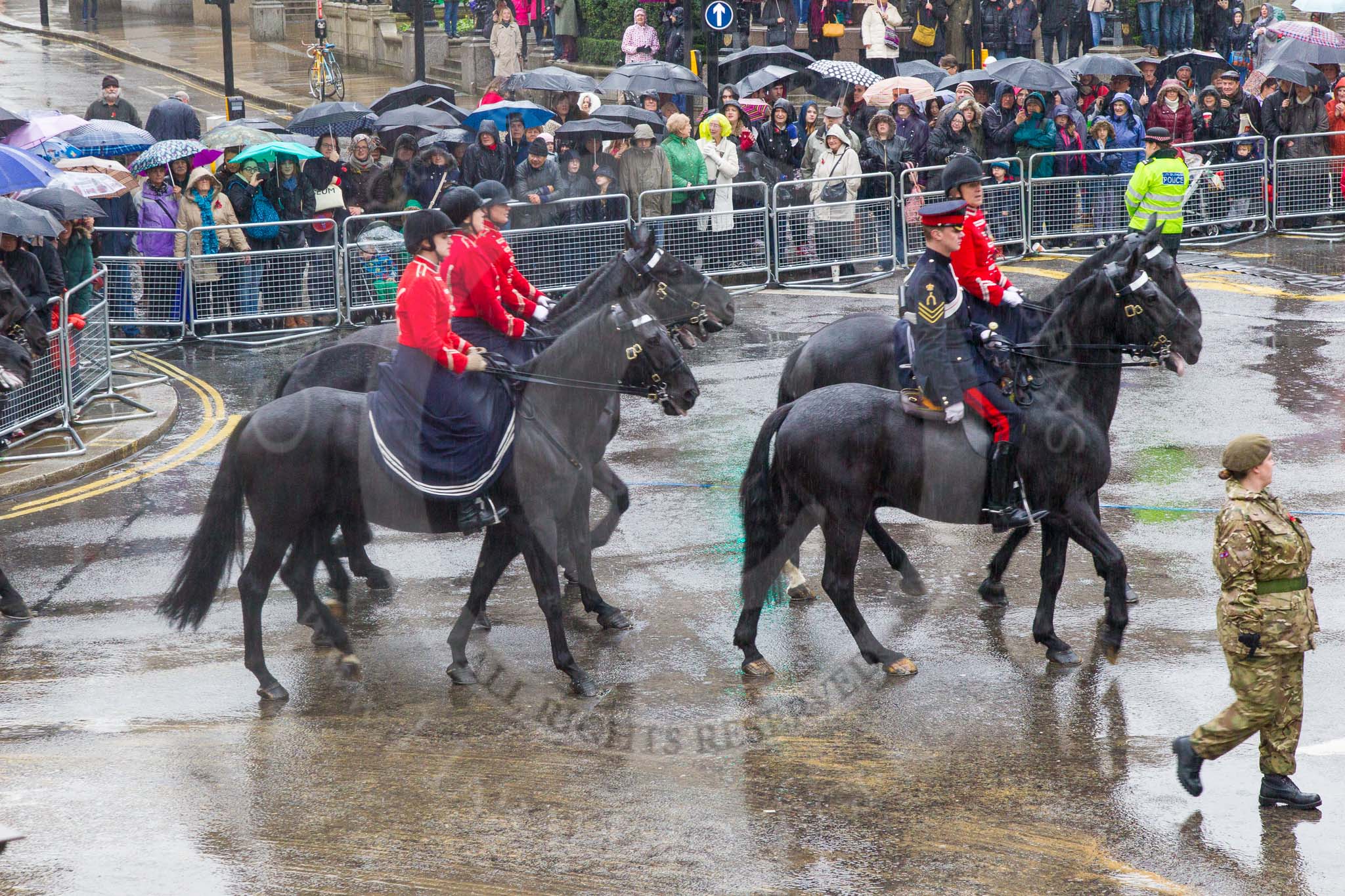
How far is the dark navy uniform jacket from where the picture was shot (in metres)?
8.97

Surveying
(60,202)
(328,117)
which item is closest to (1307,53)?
(328,117)

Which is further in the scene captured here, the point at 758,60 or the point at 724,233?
the point at 758,60

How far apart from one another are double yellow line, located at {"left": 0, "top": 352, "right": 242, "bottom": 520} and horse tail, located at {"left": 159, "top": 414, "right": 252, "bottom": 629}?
400cm

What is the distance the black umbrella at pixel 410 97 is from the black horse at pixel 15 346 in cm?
846

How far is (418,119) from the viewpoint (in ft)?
65.9

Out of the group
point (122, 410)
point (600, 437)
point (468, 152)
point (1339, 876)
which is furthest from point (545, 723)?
point (468, 152)

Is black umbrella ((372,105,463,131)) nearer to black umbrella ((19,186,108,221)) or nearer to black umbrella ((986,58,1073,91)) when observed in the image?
black umbrella ((19,186,108,221))

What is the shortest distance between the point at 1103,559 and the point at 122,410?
31.6 ft

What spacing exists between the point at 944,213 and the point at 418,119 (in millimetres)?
12223

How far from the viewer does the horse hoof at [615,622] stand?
9.95 m

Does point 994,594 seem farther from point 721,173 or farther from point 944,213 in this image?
point 721,173

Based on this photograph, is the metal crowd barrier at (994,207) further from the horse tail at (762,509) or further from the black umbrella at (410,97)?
the horse tail at (762,509)

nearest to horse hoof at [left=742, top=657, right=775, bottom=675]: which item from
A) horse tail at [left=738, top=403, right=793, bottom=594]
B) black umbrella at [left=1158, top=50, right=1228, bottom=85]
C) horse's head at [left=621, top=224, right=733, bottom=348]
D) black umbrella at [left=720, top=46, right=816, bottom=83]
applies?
horse tail at [left=738, top=403, right=793, bottom=594]

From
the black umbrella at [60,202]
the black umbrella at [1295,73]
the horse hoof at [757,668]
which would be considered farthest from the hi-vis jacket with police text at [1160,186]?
the black umbrella at [60,202]
